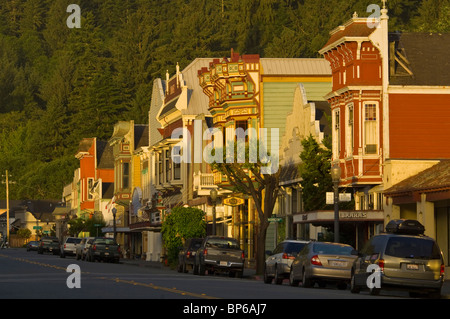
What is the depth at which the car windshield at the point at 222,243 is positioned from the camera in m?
46.4

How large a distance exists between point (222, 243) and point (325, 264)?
1397 centimetres

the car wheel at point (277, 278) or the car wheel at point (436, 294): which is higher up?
the car wheel at point (436, 294)

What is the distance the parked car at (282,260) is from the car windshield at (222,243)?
27.5 ft

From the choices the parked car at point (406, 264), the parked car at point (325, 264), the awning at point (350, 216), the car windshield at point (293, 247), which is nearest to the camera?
the parked car at point (406, 264)

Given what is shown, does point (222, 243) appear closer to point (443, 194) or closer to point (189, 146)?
point (443, 194)

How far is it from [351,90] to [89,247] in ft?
101

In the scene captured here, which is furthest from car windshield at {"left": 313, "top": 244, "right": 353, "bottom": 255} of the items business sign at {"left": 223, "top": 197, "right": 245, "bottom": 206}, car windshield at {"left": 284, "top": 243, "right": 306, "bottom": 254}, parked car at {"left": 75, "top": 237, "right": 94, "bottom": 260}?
parked car at {"left": 75, "top": 237, "right": 94, "bottom": 260}

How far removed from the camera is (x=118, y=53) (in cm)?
16050

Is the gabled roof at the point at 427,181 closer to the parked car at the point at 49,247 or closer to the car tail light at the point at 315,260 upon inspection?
Answer: the car tail light at the point at 315,260

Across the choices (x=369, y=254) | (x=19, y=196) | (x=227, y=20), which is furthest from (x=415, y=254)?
(x=19, y=196)

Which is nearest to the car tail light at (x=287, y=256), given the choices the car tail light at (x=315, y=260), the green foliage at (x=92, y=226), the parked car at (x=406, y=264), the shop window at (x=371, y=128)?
the car tail light at (x=315, y=260)

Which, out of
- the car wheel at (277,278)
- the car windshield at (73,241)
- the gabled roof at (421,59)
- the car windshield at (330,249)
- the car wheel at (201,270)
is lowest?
the car windshield at (73,241)

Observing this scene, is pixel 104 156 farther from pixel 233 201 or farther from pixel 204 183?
pixel 233 201

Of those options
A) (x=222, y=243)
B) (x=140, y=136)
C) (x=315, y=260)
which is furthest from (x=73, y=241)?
(x=315, y=260)
